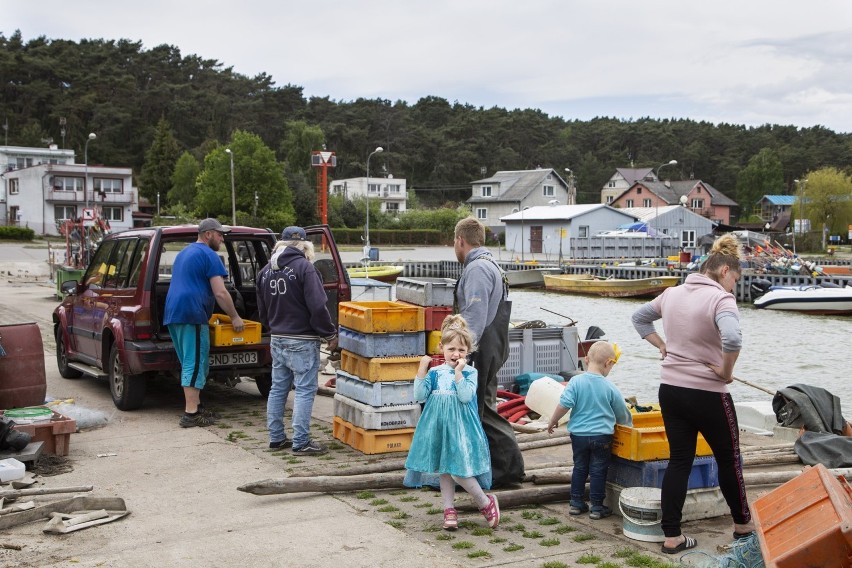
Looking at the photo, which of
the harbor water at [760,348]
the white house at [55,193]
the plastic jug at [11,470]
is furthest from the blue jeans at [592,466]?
the white house at [55,193]

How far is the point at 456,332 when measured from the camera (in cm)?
586

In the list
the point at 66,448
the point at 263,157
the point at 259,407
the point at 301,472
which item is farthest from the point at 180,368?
the point at 263,157

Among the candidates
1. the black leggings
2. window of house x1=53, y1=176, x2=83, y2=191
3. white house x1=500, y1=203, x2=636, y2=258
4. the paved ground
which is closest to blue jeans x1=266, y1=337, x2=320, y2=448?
the paved ground

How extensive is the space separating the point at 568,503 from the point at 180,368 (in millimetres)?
4924

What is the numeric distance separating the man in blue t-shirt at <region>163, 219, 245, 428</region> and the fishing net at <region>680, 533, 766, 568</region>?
5453mm

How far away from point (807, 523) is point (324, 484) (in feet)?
11.0

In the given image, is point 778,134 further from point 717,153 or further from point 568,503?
point 568,503

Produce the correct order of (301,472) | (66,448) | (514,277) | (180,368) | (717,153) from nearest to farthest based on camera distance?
1. (301,472)
2. (66,448)
3. (180,368)
4. (514,277)
5. (717,153)

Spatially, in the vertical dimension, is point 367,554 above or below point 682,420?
below

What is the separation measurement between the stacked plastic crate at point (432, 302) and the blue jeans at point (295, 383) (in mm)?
1034

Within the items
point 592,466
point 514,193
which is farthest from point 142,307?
point 514,193

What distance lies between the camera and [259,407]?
34.0ft

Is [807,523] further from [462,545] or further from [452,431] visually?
[452,431]

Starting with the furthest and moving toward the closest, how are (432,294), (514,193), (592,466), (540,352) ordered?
(514,193), (540,352), (432,294), (592,466)
